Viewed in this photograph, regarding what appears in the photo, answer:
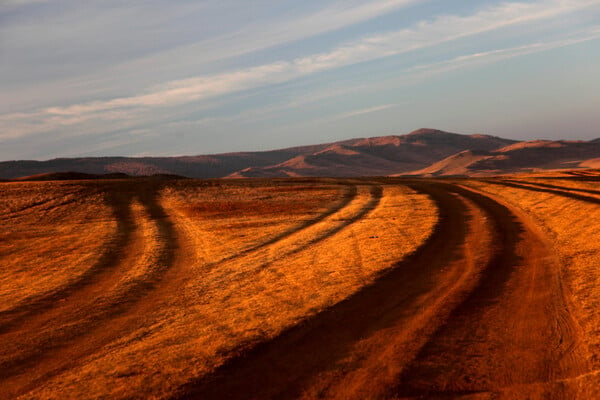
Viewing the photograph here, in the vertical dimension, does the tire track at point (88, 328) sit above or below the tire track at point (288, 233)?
below

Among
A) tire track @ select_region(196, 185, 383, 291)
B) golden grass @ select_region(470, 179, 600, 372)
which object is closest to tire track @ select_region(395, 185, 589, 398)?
golden grass @ select_region(470, 179, 600, 372)

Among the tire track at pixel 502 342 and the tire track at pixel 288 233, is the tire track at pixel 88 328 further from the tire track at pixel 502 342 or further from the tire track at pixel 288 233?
the tire track at pixel 502 342

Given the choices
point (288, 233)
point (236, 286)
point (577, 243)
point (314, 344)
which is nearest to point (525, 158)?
point (288, 233)

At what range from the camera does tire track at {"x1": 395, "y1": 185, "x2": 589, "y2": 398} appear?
323 inches

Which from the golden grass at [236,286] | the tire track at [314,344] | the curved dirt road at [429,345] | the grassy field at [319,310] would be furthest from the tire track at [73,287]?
the curved dirt road at [429,345]

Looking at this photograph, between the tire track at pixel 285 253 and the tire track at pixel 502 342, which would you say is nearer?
the tire track at pixel 502 342

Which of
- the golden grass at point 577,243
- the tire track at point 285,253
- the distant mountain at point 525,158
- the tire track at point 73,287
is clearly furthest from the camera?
the distant mountain at point 525,158

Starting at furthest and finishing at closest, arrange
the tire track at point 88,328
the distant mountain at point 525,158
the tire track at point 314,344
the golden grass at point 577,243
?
1. the distant mountain at point 525,158
2. the golden grass at point 577,243
3. the tire track at point 88,328
4. the tire track at point 314,344

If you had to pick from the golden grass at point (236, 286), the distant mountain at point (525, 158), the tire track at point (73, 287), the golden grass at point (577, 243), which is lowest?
the tire track at point (73, 287)

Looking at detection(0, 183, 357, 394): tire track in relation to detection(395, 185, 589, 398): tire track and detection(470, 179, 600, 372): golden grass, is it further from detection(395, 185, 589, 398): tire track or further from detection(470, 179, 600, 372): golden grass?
detection(470, 179, 600, 372): golden grass

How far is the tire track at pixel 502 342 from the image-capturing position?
820 cm

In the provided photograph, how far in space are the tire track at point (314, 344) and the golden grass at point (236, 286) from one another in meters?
0.43

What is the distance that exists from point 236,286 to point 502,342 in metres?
9.40

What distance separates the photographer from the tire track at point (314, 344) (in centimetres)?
857
